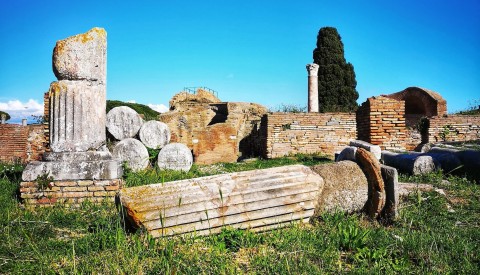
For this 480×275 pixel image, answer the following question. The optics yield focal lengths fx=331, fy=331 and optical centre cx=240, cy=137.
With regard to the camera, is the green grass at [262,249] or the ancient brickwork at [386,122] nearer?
the green grass at [262,249]

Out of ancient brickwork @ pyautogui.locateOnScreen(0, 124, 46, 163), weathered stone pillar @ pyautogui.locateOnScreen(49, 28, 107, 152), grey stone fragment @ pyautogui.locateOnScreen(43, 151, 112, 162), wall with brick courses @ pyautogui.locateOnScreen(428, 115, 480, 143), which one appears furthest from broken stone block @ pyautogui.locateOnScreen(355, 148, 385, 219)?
ancient brickwork @ pyautogui.locateOnScreen(0, 124, 46, 163)

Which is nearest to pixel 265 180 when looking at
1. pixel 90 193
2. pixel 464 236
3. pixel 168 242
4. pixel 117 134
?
pixel 168 242

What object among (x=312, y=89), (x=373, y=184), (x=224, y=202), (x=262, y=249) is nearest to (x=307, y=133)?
(x=312, y=89)

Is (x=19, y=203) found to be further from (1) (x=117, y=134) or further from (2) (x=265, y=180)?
(1) (x=117, y=134)

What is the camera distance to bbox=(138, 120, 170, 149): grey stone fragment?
9.23 metres

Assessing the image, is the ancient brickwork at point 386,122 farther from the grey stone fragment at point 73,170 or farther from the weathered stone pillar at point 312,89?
the weathered stone pillar at point 312,89

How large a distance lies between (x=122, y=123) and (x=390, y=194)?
7.65 metres

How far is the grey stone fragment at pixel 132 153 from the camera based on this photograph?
26.0ft

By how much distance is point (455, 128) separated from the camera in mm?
12953

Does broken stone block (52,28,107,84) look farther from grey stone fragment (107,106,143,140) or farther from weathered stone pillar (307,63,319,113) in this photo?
weathered stone pillar (307,63,319,113)

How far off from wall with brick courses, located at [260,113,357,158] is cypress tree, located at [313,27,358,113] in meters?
10.3

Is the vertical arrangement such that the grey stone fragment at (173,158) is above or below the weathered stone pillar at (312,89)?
below

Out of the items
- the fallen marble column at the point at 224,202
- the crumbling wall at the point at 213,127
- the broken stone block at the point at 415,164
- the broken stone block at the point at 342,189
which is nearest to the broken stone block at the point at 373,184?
the broken stone block at the point at 342,189

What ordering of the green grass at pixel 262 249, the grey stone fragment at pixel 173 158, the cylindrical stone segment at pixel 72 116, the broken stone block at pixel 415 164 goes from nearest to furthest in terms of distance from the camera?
the green grass at pixel 262 249 < the cylindrical stone segment at pixel 72 116 < the broken stone block at pixel 415 164 < the grey stone fragment at pixel 173 158
